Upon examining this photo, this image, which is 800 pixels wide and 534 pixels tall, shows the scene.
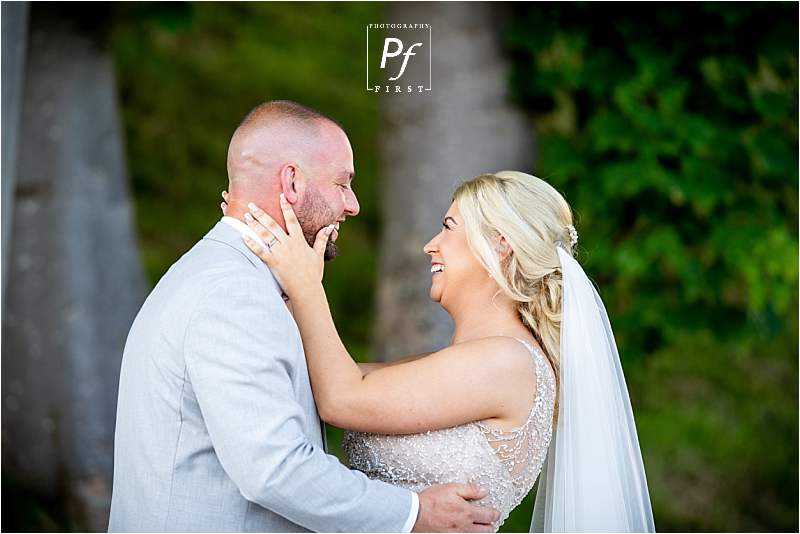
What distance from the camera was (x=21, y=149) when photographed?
20.9 ft

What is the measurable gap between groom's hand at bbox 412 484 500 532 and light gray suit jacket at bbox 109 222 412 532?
96 millimetres

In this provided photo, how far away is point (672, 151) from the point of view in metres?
5.52

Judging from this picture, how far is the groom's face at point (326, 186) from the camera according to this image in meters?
2.98

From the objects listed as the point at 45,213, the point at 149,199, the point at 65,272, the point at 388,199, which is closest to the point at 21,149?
the point at 45,213

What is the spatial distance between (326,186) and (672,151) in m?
3.06

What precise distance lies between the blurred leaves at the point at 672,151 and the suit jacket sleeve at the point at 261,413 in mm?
3029

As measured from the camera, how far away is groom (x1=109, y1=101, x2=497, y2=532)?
263 centimetres

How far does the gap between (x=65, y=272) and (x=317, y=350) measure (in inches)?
158

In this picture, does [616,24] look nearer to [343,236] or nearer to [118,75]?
[343,236]

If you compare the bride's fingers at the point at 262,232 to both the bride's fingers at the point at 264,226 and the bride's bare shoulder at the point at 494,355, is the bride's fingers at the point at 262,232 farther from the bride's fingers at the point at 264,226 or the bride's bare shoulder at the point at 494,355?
the bride's bare shoulder at the point at 494,355

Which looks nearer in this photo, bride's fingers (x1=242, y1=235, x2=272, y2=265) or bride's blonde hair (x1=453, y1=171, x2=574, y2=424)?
bride's fingers (x1=242, y1=235, x2=272, y2=265)

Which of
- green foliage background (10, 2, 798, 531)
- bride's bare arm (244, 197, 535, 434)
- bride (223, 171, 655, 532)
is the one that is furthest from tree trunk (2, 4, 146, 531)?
bride's bare arm (244, 197, 535, 434)

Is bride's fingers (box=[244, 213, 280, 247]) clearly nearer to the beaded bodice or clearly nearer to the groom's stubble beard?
the groom's stubble beard

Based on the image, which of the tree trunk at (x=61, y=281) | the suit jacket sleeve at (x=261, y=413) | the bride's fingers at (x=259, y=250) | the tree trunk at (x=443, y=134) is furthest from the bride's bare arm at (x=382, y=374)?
the tree trunk at (x=61, y=281)
